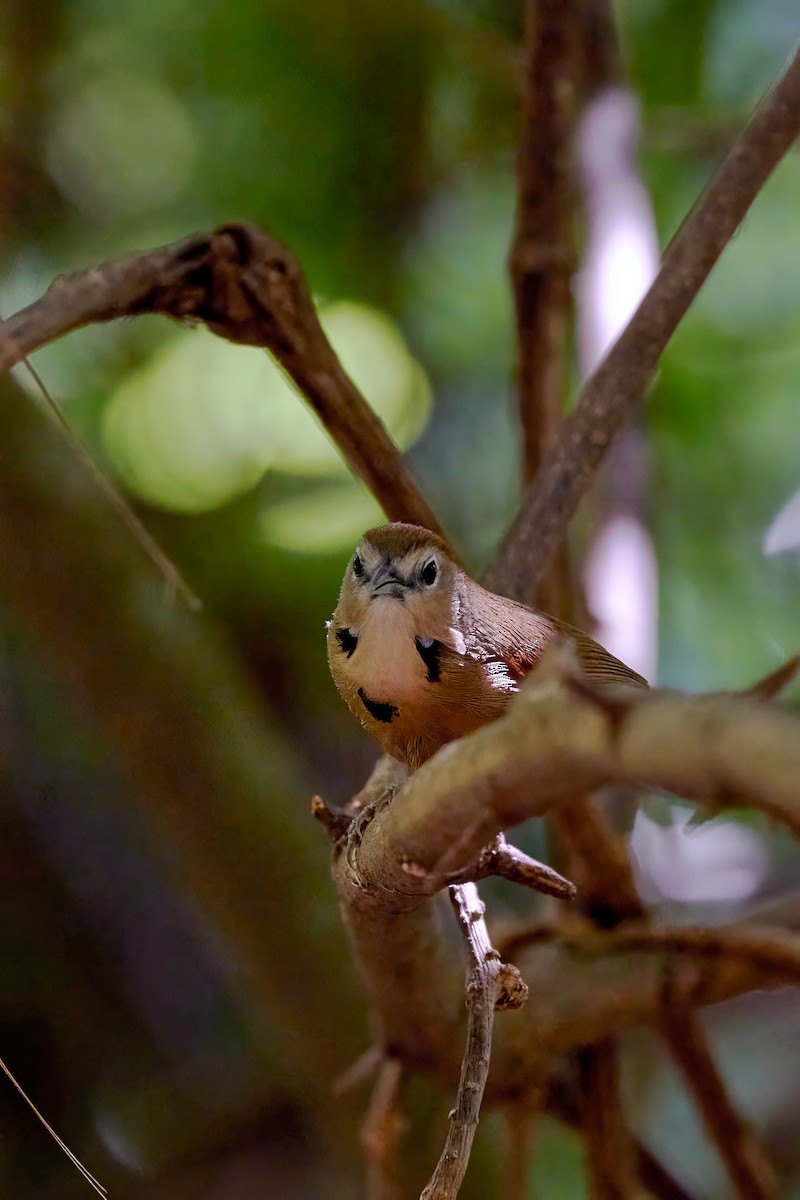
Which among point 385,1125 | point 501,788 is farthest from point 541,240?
point 501,788

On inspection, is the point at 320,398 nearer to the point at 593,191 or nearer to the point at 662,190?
the point at 593,191

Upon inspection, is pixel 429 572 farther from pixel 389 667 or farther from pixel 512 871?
pixel 512 871

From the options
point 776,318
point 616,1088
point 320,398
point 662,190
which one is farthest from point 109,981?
point 662,190

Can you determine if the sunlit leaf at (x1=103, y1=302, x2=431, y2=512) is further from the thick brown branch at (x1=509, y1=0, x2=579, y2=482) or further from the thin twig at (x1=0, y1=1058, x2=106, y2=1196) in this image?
the thin twig at (x1=0, y1=1058, x2=106, y2=1196)

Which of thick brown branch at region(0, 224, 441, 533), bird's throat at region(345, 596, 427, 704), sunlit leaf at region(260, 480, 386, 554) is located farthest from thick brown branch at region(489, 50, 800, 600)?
sunlit leaf at region(260, 480, 386, 554)

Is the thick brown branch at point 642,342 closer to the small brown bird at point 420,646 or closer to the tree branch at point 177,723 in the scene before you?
the small brown bird at point 420,646
